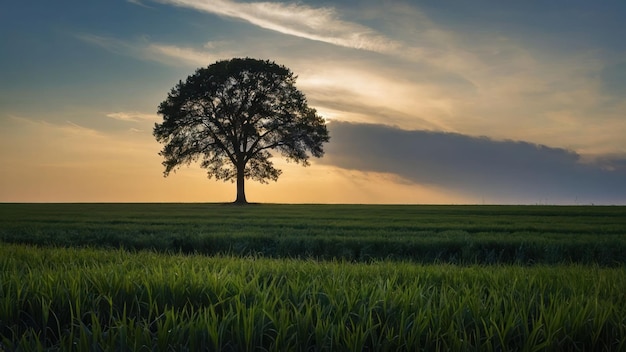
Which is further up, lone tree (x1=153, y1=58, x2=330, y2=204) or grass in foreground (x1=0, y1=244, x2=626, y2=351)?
lone tree (x1=153, y1=58, x2=330, y2=204)

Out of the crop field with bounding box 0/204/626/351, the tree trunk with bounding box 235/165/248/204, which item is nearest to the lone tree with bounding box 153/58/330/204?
the tree trunk with bounding box 235/165/248/204

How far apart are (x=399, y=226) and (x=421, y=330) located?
1597cm

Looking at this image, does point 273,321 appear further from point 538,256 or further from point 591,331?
point 538,256

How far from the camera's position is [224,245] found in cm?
1407

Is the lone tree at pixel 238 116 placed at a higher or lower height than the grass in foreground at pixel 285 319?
higher

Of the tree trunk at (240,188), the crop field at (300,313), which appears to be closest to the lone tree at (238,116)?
the tree trunk at (240,188)

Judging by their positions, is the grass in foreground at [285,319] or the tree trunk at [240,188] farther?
the tree trunk at [240,188]

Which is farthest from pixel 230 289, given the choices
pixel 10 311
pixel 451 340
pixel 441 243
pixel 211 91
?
pixel 211 91

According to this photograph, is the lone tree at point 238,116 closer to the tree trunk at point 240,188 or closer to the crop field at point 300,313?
the tree trunk at point 240,188

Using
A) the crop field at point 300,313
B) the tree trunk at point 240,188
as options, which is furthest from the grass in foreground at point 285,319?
the tree trunk at point 240,188

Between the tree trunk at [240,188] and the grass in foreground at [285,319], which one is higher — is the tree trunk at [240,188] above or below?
above

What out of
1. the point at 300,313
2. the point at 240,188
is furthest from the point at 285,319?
the point at 240,188

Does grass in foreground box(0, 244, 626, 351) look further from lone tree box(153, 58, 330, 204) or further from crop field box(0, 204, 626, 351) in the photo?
lone tree box(153, 58, 330, 204)

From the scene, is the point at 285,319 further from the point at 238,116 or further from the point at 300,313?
the point at 238,116
